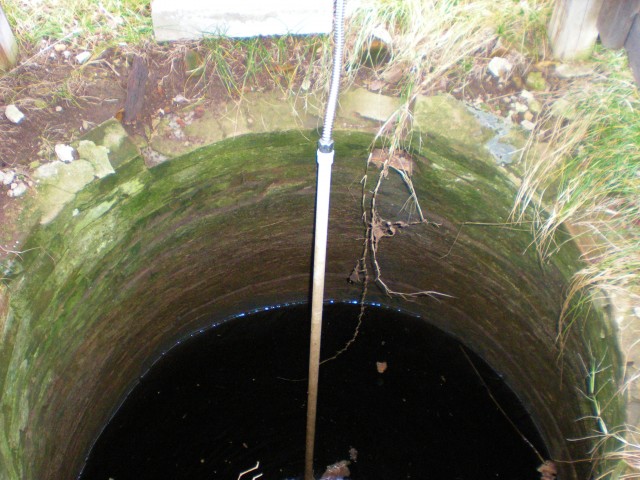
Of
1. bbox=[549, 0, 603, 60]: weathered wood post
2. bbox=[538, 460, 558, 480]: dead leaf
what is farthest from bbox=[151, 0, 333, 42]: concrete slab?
bbox=[538, 460, 558, 480]: dead leaf

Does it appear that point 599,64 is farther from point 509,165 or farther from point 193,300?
point 193,300

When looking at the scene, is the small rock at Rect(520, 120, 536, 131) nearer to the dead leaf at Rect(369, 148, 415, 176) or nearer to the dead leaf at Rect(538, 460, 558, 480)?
the dead leaf at Rect(369, 148, 415, 176)

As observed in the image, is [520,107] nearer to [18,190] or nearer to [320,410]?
[320,410]

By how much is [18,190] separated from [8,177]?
6 cm

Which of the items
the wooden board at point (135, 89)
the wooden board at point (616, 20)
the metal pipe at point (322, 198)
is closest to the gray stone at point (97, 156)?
the wooden board at point (135, 89)

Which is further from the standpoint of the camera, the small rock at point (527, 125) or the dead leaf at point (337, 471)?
the dead leaf at point (337, 471)

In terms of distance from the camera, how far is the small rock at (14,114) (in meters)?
1.95

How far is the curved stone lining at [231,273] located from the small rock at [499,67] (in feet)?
1.20

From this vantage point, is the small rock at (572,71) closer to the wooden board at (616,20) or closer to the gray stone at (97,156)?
the wooden board at (616,20)

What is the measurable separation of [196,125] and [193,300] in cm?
88

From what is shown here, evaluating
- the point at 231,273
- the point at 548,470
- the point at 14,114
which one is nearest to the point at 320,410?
the point at 231,273

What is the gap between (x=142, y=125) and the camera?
2033mm

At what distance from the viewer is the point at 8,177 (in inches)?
72.2

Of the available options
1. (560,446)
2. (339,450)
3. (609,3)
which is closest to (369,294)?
(339,450)
